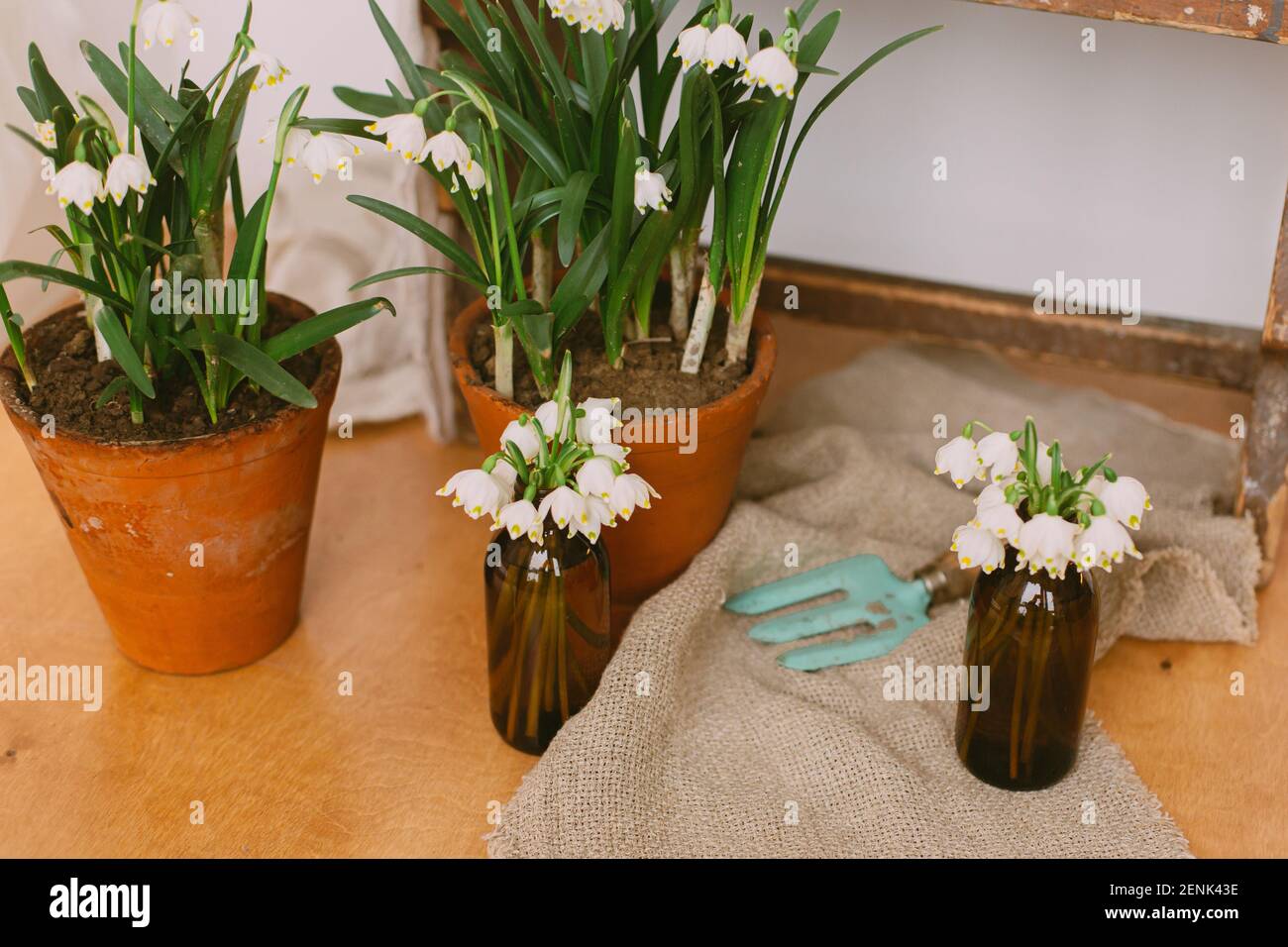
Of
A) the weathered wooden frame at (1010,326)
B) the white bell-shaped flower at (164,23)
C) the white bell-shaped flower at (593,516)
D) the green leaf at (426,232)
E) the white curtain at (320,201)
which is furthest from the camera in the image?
the weathered wooden frame at (1010,326)

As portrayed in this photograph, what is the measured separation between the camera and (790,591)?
1.65 meters

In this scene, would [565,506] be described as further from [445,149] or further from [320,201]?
[320,201]

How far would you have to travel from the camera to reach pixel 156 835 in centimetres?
139

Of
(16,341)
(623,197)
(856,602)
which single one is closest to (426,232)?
(623,197)

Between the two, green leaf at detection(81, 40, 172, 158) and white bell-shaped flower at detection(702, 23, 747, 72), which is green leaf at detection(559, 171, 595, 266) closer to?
white bell-shaped flower at detection(702, 23, 747, 72)

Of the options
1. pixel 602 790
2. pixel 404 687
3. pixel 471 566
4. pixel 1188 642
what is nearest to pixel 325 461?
pixel 471 566

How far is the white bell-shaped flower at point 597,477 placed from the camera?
4.39 ft

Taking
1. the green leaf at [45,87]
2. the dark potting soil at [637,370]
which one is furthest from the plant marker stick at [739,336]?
the green leaf at [45,87]

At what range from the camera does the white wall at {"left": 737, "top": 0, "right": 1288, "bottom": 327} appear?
1979mm

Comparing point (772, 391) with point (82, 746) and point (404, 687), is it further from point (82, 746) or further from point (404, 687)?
point (82, 746)

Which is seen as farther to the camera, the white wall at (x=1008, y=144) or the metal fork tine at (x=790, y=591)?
the white wall at (x=1008, y=144)

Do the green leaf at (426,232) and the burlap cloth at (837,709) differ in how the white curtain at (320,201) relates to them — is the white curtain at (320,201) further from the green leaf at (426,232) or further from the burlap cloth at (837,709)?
the burlap cloth at (837,709)

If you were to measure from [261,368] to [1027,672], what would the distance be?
832mm

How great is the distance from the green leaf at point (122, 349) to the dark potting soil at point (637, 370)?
39 cm
